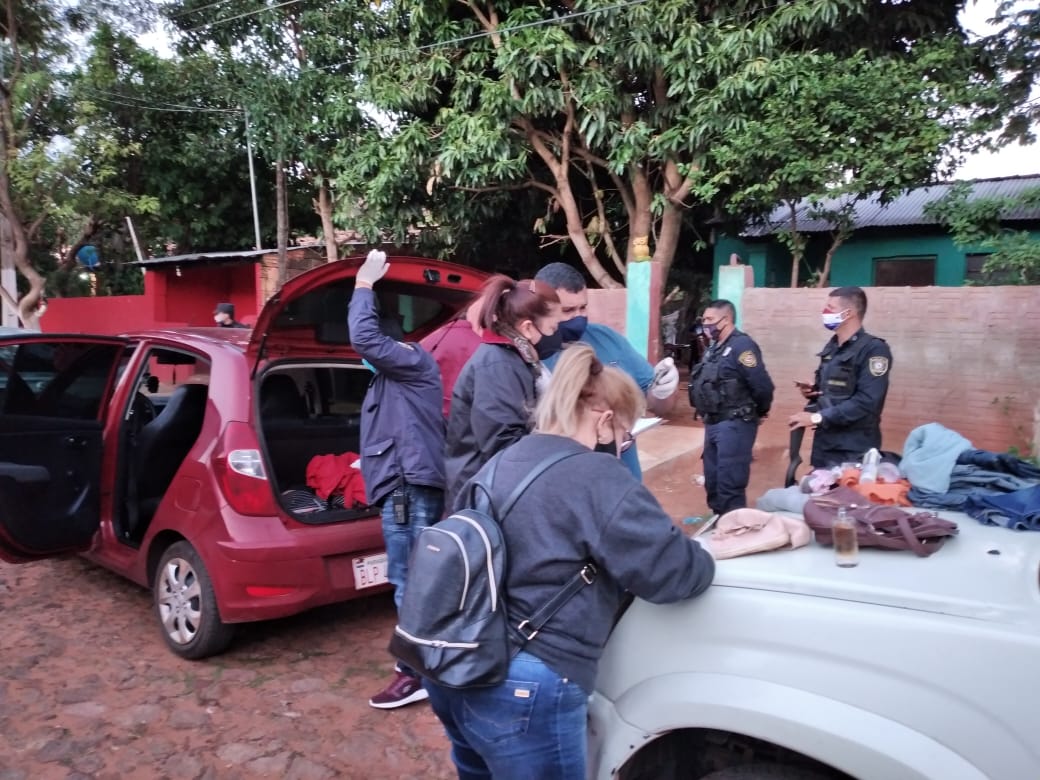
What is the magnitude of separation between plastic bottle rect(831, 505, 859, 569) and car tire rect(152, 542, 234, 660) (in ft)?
9.06

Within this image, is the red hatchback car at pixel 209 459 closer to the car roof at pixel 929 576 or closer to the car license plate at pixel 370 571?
the car license plate at pixel 370 571

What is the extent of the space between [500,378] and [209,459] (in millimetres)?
1608

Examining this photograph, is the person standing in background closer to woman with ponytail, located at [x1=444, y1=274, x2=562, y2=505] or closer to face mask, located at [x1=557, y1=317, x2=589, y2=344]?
woman with ponytail, located at [x1=444, y1=274, x2=562, y2=505]

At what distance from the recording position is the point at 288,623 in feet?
14.0

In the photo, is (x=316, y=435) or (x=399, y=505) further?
(x=316, y=435)

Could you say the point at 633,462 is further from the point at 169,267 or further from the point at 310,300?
the point at 169,267

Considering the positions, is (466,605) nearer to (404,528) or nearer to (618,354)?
(404,528)

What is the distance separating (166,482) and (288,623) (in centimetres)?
109

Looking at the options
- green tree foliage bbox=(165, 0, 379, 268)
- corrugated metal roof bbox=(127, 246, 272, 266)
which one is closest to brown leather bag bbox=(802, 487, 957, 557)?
green tree foliage bbox=(165, 0, 379, 268)

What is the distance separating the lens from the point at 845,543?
1.88 metres

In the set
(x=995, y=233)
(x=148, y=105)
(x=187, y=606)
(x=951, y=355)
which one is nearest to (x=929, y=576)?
(x=187, y=606)

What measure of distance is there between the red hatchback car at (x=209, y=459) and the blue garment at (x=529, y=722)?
76.4 inches

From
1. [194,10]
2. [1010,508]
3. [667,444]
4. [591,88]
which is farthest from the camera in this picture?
[194,10]

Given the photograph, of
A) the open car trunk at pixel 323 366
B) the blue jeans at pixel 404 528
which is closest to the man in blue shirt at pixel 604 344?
the blue jeans at pixel 404 528
